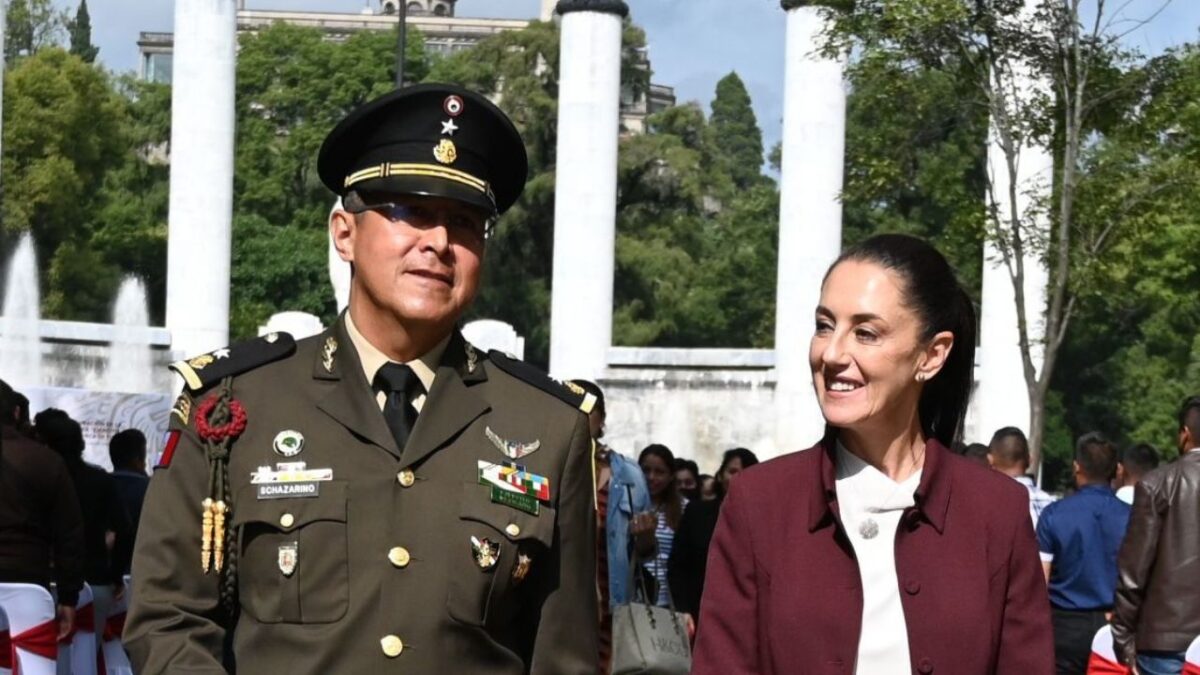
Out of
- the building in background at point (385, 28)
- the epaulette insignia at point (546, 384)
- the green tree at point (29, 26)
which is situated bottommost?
the epaulette insignia at point (546, 384)

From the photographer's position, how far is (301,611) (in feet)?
14.6

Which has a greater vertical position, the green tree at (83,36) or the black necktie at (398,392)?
the green tree at (83,36)

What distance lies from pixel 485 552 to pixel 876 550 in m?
0.77

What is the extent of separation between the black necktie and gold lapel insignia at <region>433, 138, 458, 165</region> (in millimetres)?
431

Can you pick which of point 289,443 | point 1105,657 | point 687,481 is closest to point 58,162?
point 687,481

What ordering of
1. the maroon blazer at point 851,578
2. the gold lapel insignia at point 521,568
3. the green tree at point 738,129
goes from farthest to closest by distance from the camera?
the green tree at point 738,129 → the gold lapel insignia at point 521,568 → the maroon blazer at point 851,578

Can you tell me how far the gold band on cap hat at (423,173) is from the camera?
4.73 m

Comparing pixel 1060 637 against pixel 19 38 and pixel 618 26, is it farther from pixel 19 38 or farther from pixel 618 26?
pixel 19 38

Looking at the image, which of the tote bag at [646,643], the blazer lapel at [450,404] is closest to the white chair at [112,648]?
the tote bag at [646,643]

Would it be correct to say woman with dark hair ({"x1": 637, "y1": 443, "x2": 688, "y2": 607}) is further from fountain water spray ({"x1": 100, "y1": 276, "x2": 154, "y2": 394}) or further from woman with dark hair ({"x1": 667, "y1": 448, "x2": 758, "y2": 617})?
fountain water spray ({"x1": 100, "y1": 276, "x2": 154, "y2": 394})

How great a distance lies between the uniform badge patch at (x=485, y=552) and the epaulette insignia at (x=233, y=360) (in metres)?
0.57

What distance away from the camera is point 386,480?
455cm

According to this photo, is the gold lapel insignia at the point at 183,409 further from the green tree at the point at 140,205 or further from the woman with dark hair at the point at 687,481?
the green tree at the point at 140,205

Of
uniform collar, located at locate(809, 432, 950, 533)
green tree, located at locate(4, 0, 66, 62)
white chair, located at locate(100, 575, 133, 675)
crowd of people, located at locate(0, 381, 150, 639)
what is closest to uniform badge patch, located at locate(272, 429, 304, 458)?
uniform collar, located at locate(809, 432, 950, 533)
